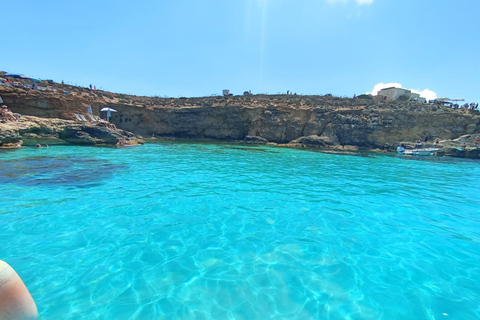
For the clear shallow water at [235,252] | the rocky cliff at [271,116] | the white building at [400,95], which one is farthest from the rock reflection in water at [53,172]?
the white building at [400,95]

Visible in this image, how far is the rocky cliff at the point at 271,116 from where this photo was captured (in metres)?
30.9

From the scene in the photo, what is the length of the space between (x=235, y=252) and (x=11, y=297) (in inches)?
125

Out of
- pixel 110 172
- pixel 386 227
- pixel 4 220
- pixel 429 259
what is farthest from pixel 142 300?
pixel 110 172

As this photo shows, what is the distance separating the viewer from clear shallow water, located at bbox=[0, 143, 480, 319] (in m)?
3.23

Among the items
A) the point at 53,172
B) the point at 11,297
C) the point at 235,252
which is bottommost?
the point at 235,252

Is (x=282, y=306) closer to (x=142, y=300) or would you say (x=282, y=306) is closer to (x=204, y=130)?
(x=142, y=300)

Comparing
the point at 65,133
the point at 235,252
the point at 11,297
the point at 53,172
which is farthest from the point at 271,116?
the point at 11,297

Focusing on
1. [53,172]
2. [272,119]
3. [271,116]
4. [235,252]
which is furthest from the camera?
[271,116]

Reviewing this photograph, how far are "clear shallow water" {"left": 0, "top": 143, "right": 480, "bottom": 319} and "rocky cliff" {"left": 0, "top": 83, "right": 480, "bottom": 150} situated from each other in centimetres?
2719

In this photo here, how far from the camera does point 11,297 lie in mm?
2139

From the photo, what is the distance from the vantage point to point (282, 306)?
3.23 metres

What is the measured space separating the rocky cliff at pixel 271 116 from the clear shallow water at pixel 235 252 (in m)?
27.2

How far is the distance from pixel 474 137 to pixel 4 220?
145ft

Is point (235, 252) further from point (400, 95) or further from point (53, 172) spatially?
point (400, 95)
